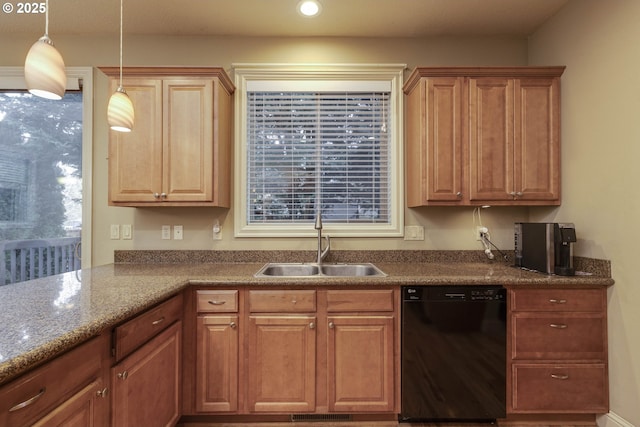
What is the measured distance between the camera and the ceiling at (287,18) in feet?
7.23

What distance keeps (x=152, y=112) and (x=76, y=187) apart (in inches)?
40.1

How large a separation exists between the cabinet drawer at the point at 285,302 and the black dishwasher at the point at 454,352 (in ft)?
1.85

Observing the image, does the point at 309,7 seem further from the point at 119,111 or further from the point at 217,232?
the point at 217,232

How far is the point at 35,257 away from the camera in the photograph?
8.36 ft

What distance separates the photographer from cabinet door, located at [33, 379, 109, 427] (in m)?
0.97

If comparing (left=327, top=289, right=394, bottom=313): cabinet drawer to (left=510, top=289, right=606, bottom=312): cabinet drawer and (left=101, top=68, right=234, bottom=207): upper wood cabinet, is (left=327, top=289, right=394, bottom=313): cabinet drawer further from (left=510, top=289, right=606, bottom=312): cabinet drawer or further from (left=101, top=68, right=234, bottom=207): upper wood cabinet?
(left=101, top=68, right=234, bottom=207): upper wood cabinet

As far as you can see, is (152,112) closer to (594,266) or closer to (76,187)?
(76,187)

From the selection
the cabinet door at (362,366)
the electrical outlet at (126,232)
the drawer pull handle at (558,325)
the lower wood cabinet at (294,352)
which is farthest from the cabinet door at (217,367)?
the drawer pull handle at (558,325)

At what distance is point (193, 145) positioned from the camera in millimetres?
2211

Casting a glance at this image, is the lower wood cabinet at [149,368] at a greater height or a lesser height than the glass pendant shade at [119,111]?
lesser

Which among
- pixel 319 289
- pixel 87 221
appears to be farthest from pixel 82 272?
pixel 319 289

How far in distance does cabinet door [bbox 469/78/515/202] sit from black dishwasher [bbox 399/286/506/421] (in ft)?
2.59

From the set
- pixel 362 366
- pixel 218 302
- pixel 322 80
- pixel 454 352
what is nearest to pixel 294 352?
pixel 362 366

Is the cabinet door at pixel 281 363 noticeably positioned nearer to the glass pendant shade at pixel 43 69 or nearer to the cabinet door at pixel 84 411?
the cabinet door at pixel 84 411
